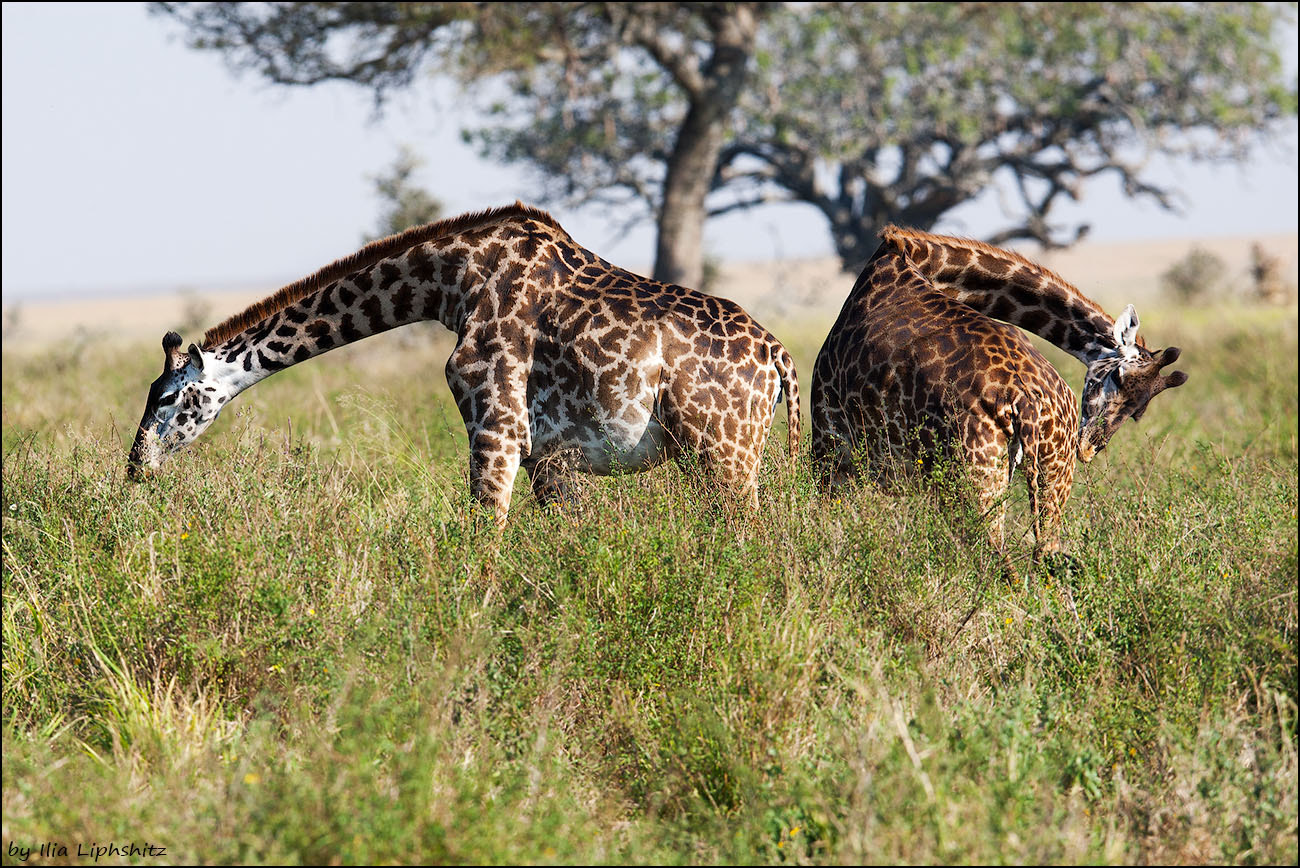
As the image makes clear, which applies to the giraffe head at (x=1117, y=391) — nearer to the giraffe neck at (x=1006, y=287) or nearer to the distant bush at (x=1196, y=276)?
the giraffe neck at (x=1006, y=287)

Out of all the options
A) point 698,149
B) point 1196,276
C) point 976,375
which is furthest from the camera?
point 1196,276

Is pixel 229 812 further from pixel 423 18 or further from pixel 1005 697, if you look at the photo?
pixel 423 18

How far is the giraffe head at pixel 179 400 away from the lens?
6172 millimetres

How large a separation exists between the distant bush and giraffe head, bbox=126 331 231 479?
2394cm

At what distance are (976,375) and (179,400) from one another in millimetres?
4171

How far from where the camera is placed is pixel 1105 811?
3.86 metres

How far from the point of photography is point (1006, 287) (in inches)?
254

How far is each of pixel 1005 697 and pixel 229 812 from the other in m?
2.69

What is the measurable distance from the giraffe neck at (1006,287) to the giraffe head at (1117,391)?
1.19ft

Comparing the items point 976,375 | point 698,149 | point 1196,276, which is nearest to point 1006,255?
point 976,375

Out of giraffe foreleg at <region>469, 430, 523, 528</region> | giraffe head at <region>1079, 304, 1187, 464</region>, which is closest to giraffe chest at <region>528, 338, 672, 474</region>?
giraffe foreleg at <region>469, 430, 523, 528</region>

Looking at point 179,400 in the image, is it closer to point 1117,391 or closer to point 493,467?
point 493,467

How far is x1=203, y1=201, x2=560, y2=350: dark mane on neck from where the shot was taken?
6086mm

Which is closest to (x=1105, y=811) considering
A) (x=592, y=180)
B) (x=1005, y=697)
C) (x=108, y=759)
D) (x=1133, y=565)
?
(x=1005, y=697)
